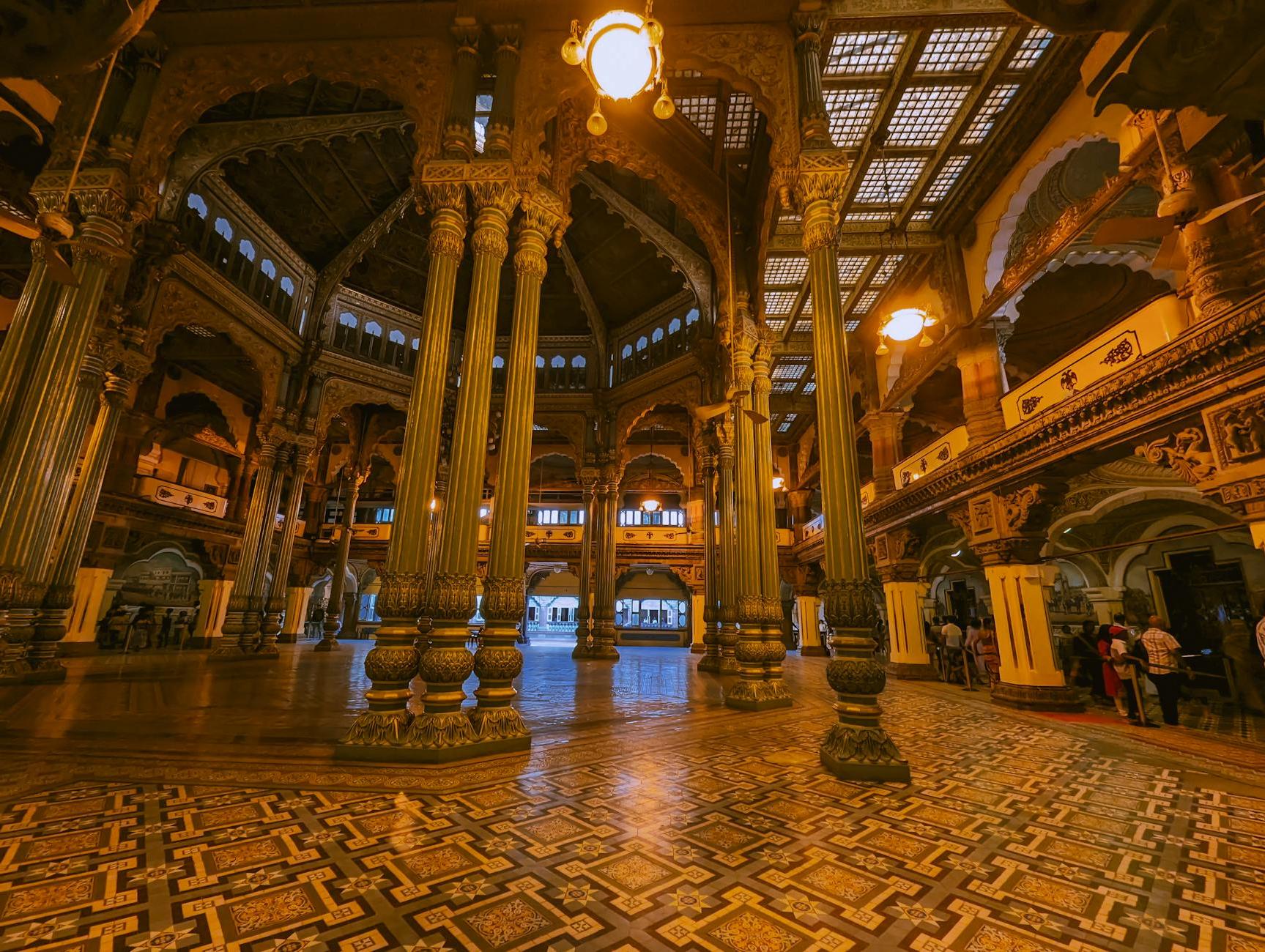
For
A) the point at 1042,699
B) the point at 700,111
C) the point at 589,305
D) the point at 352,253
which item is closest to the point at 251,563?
the point at 352,253

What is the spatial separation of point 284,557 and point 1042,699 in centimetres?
1615

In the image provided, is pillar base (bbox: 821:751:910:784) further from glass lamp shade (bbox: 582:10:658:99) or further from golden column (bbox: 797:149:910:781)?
glass lamp shade (bbox: 582:10:658:99)

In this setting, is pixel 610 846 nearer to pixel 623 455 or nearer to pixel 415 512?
pixel 415 512

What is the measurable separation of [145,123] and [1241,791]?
499 inches

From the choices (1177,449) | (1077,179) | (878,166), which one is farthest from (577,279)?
(1177,449)

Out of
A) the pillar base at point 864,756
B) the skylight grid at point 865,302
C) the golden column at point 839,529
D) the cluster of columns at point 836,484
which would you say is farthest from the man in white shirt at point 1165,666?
the skylight grid at point 865,302

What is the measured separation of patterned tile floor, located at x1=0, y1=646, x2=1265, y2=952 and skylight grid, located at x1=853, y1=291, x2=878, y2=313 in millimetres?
10000

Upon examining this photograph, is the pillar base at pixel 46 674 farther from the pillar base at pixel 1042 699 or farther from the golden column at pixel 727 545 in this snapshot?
the pillar base at pixel 1042 699

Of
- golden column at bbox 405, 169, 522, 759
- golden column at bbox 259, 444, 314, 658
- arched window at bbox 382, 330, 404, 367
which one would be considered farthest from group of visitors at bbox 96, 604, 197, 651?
golden column at bbox 405, 169, 522, 759

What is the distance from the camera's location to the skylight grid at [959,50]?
21.7 ft

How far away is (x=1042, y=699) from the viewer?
7879 millimetres

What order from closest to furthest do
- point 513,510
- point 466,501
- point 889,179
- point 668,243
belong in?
point 466,501 < point 513,510 < point 889,179 < point 668,243

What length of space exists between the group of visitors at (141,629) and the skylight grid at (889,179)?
1997cm

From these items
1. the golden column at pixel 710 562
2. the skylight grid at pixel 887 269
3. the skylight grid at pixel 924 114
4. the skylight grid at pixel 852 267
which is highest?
the skylight grid at pixel 924 114
